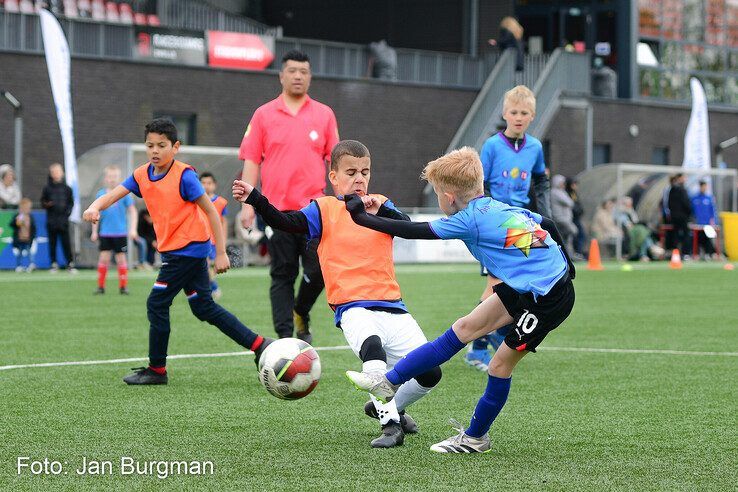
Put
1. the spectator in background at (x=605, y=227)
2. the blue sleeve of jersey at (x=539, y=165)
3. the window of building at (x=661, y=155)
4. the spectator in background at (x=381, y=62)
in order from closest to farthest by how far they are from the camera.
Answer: the blue sleeve of jersey at (x=539, y=165) < the spectator in background at (x=605, y=227) < the spectator in background at (x=381, y=62) < the window of building at (x=661, y=155)

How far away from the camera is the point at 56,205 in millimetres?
22219

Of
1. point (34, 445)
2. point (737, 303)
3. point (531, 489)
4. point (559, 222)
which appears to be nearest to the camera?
point (531, 489)

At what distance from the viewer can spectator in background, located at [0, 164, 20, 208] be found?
23719 mm

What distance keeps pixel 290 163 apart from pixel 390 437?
12.9 feet

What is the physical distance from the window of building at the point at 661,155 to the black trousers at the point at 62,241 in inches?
905

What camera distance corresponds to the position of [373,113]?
3328 centimetres

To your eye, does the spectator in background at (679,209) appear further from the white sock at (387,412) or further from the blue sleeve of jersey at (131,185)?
the white sock at (387,412)

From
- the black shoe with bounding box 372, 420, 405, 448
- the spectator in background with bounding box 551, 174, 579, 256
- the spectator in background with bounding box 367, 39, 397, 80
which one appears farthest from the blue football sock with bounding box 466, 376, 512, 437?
the spectator in background with bounding box 367, 39, 397, 80

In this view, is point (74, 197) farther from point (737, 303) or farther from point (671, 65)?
point (671, 65)

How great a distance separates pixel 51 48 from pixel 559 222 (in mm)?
12547

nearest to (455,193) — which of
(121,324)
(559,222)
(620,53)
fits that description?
(121,324)

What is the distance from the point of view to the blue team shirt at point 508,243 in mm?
5859

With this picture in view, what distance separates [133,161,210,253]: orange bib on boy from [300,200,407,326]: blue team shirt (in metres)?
1.97

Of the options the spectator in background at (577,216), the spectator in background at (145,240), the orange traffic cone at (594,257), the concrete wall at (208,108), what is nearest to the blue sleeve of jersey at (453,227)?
the spectator in background at (145,240)
